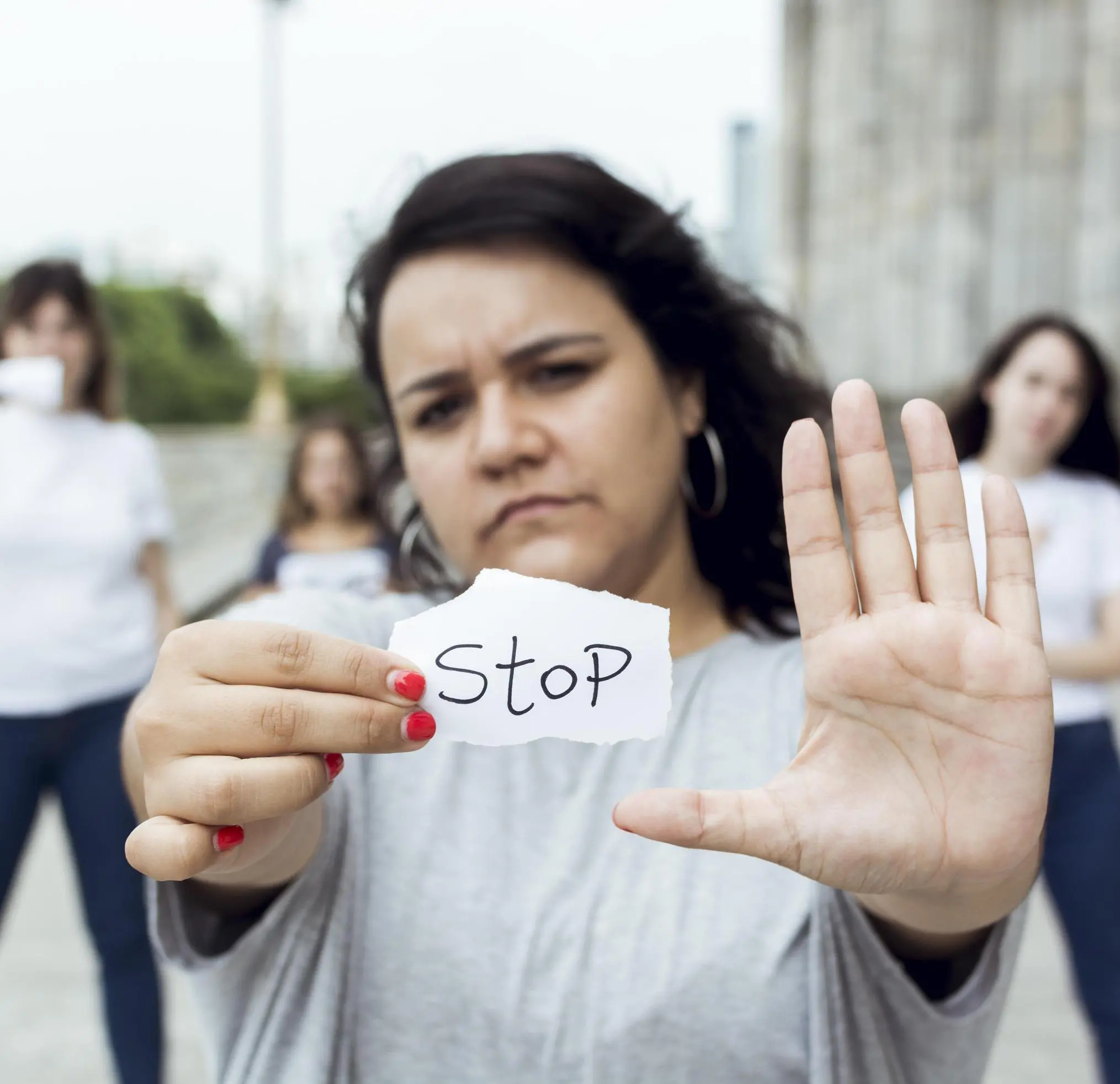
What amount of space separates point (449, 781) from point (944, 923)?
55 cm

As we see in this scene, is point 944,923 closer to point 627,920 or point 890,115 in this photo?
point 627,920

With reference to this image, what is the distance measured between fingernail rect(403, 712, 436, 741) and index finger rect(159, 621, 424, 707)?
14mm

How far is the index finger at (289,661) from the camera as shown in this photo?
92cm

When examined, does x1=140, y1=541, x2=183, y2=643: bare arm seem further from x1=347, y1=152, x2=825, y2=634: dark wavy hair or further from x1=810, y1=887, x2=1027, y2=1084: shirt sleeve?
x1=810, y1=887, x2=1027, y2=1084: shirt sleeve

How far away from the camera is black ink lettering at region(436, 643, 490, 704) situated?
96 centimetres

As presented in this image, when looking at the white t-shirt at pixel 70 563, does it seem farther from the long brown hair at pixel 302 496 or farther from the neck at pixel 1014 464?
the neck at pixel 1014 464

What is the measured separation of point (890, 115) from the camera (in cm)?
1238

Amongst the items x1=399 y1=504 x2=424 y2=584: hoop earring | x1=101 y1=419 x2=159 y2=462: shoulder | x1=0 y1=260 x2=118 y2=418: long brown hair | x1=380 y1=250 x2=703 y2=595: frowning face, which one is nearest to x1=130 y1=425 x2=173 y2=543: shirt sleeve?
x1=101 y1=419 x2=159 y2=462: shoulder

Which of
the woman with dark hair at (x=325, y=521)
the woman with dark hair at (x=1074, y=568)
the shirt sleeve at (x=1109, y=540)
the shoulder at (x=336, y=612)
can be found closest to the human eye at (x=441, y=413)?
the shoulder at (x=336, y=612)

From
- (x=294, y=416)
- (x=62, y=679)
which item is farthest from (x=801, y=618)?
(x=294, y=416)

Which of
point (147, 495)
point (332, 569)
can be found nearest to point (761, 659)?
point (147, 495)

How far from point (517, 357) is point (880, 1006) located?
790mm

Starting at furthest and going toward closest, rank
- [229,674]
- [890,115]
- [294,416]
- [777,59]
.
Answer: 1. [294,416]
2. [777,59]
3. [890,115]
4. [229,674]

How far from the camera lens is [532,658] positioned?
96cm
